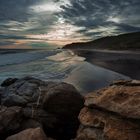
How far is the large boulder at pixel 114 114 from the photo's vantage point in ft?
15.0

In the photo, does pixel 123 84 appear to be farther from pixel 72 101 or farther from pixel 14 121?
pixel 14 121

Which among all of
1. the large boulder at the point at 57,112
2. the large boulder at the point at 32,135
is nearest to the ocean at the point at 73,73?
the large boulder at the point at 57,112

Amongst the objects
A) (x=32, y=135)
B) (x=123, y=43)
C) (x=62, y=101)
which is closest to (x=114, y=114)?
(x=32, y=135)

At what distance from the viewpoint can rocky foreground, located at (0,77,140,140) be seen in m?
4.70

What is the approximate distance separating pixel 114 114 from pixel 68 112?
2281mm

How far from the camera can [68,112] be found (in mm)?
7023

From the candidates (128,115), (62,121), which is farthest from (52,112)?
(128,115)

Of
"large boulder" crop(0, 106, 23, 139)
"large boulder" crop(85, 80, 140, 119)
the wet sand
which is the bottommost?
the wet sand

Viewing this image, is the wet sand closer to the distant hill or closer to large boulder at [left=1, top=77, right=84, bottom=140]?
large boulder at [left=1, top=77, right=84, bottom=140]

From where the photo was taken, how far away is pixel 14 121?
6.59 meters

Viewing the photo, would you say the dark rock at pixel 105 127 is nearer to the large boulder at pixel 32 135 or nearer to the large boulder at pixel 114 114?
the large boulder at pixel 114 114

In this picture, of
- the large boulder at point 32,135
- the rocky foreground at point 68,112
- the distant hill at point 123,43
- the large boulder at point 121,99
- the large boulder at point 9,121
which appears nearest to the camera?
the large boulder at point 121,99

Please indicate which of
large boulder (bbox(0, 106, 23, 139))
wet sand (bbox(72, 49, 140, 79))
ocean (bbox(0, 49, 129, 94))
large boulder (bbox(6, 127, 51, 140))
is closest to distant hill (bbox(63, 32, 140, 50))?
wet sand (bbox(72, 49, 140, 79))

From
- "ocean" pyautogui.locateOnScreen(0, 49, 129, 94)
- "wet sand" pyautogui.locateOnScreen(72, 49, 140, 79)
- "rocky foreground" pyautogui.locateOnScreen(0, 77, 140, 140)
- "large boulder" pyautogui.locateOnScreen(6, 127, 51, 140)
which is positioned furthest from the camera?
"wet sand" pyautogui.locateOnScreen(72, 49, 140, 79)
